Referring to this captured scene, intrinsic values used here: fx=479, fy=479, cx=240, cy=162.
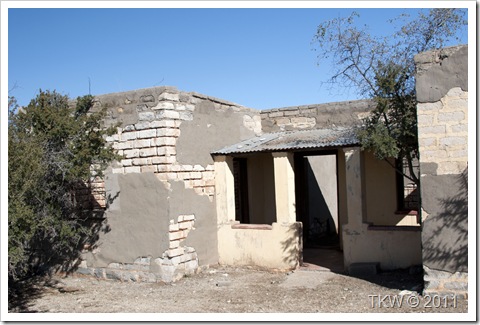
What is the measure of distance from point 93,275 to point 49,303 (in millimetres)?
1884

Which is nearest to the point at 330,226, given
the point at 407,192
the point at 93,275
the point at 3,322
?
the point at 407,192

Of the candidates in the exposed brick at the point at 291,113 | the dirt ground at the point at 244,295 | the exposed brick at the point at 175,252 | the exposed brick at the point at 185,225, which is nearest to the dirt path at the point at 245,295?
the dirt ground at the point at 244,295

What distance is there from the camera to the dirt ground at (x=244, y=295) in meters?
7.14

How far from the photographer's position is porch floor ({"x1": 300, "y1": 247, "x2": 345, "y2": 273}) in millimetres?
9914

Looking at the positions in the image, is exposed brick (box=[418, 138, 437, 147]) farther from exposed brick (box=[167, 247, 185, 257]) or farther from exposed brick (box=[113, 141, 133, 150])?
exposed brick (box=[113, 141, 133, 150])

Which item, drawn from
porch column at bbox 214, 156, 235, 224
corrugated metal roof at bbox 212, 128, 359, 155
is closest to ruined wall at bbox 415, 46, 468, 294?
corrugated metal roof at bbox 212, 128, 359, 155

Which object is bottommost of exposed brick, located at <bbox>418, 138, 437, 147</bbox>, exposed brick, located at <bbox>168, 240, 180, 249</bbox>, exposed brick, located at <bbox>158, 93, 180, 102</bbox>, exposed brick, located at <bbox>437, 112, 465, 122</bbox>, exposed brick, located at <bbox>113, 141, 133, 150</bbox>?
exposed brick, located at <bbox>168, 240, 180, 249</bbox>

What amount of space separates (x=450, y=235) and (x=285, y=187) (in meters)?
3.73

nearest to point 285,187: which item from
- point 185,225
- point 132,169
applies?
point 185,225

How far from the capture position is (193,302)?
778 cm

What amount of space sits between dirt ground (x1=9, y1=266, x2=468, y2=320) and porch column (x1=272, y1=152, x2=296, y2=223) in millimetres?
1158

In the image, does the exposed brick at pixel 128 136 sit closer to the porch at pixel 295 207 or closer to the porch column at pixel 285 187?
the porch at pixel 295 207

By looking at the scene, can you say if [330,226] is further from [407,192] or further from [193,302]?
[193,302]

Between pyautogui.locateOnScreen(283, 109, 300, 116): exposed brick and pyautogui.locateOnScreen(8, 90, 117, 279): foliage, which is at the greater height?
pyautogui.locateOnScreen(283, 109, 300, 116): exposed brick
